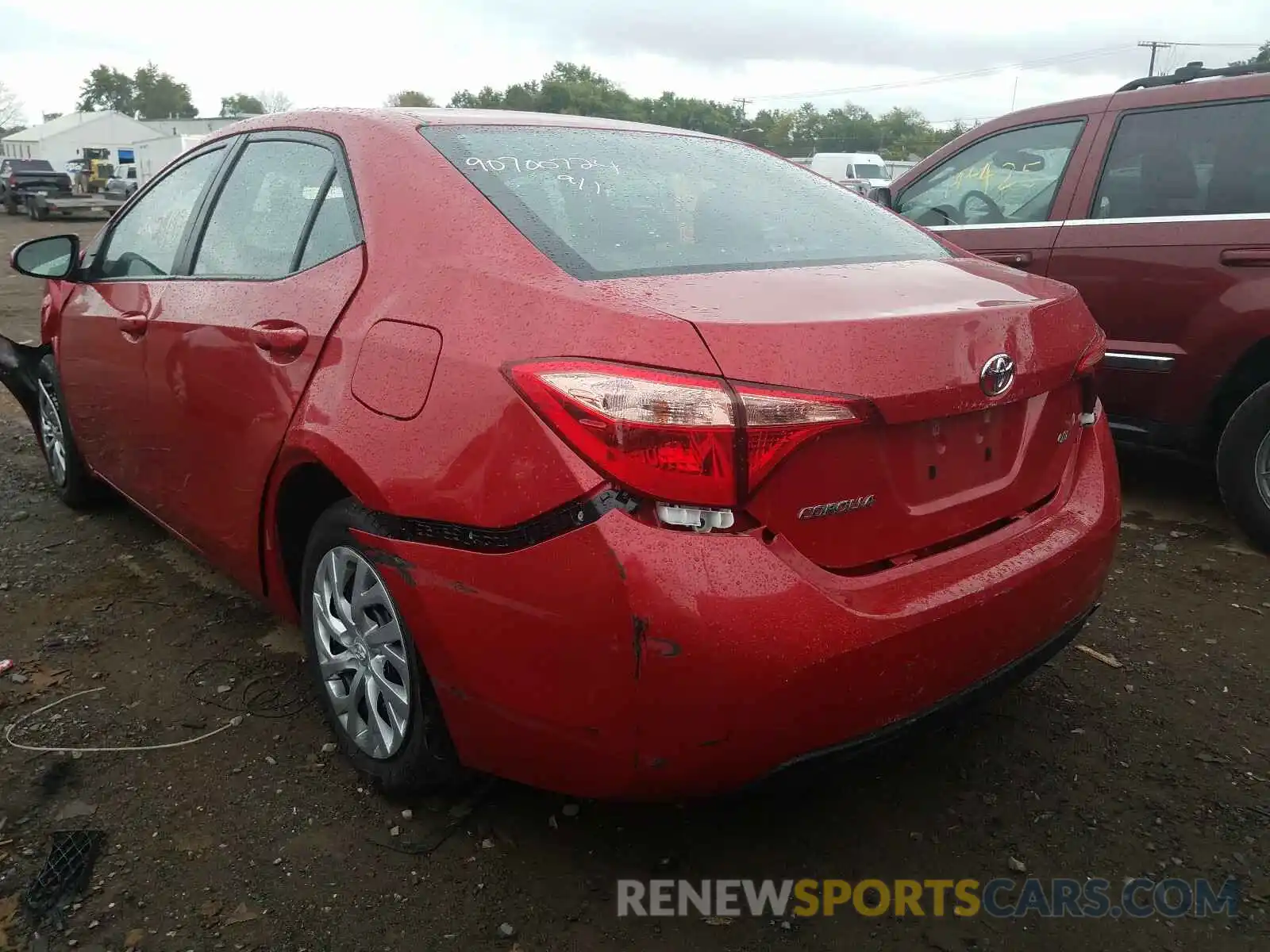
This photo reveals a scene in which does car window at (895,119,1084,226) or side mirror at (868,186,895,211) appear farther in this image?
car window at (895,119,1084,226)

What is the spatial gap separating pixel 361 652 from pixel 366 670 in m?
0.04

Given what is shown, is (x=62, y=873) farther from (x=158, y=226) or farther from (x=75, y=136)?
(x=75, y=136)

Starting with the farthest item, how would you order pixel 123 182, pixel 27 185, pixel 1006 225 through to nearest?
pixel 123 182 < pixel 27 185 < pixel 1006 225

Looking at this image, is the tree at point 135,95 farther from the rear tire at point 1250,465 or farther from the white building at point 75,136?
the rear tire at point 1250,465

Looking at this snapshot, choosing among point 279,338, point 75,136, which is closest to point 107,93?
point 75,136

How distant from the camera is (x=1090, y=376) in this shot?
2348 mm

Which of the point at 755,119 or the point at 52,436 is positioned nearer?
the point at 52,436

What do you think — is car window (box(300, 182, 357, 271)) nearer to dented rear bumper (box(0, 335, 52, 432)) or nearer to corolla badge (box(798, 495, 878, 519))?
corolla badge (box(798, 495, 878, 519))

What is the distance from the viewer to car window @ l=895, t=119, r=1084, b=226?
4672 mm

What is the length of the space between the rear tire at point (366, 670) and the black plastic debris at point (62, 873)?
1.89ft

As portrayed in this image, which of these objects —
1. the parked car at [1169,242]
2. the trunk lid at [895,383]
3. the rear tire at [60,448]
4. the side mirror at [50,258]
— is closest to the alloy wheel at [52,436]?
the rear tire at [60,448]

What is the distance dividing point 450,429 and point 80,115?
94.3 m

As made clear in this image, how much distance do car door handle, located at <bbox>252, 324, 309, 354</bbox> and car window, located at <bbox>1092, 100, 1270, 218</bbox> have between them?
3.56 m

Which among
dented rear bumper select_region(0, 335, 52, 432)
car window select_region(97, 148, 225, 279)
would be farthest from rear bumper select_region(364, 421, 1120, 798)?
dented rear bumper select_region(0, 335, 52, 432)
